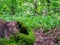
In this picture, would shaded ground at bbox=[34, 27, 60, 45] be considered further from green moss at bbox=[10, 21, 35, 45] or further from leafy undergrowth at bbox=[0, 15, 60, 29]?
green moss at bbox=[10, 21, 35, 45]

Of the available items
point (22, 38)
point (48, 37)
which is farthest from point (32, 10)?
point (22, 38)

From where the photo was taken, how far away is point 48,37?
8.22m

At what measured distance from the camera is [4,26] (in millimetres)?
3271

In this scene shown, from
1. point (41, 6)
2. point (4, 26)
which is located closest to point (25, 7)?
point (41, 6)

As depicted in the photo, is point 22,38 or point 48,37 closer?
point 22,38

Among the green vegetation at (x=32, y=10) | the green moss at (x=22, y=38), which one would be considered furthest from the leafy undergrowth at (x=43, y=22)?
the green moss at (x=22, y=38)

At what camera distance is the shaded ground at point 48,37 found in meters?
7.64

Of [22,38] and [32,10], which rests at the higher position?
[22,38]

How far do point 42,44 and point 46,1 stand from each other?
534 cm

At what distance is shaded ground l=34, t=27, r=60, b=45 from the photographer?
25.1 feet

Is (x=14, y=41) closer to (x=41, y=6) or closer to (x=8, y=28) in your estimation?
(x=8, y=28)

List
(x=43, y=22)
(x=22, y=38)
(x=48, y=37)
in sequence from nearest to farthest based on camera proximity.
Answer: (x=22, y=38) → (x=48, y=37) → (x=43, y=22)

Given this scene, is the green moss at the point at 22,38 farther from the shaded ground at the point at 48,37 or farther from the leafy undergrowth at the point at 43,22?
the leafy undergrowth at the point at 43,22

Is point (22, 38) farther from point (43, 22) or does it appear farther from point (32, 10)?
point (32, 10)
